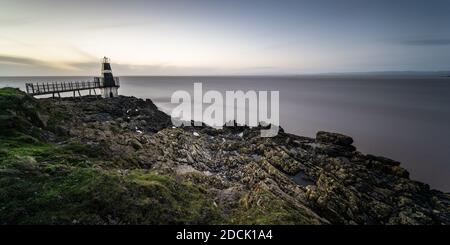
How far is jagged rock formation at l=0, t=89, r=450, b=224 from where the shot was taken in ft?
29.5

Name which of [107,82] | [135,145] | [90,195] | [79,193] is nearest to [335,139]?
[135,145]

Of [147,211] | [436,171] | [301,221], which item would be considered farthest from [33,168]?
[436,171]

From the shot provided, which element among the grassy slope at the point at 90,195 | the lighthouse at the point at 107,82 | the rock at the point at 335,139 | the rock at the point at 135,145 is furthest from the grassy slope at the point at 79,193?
the lighthouse at the point at 107,82

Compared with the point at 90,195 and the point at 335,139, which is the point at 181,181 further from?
the point at 335,139

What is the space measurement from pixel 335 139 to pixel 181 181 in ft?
69.4

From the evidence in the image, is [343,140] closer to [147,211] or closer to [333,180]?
[333,180]

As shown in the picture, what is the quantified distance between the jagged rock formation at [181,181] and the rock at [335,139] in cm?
28

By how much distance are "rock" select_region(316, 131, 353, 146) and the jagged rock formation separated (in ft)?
0.92

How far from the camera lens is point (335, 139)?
28.9 metres

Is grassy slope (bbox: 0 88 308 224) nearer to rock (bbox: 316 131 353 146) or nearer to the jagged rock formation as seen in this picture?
the jagged rock formation

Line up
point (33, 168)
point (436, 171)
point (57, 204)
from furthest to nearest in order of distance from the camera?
point (436, 171) → point (33, 168) → point (57, 204)
